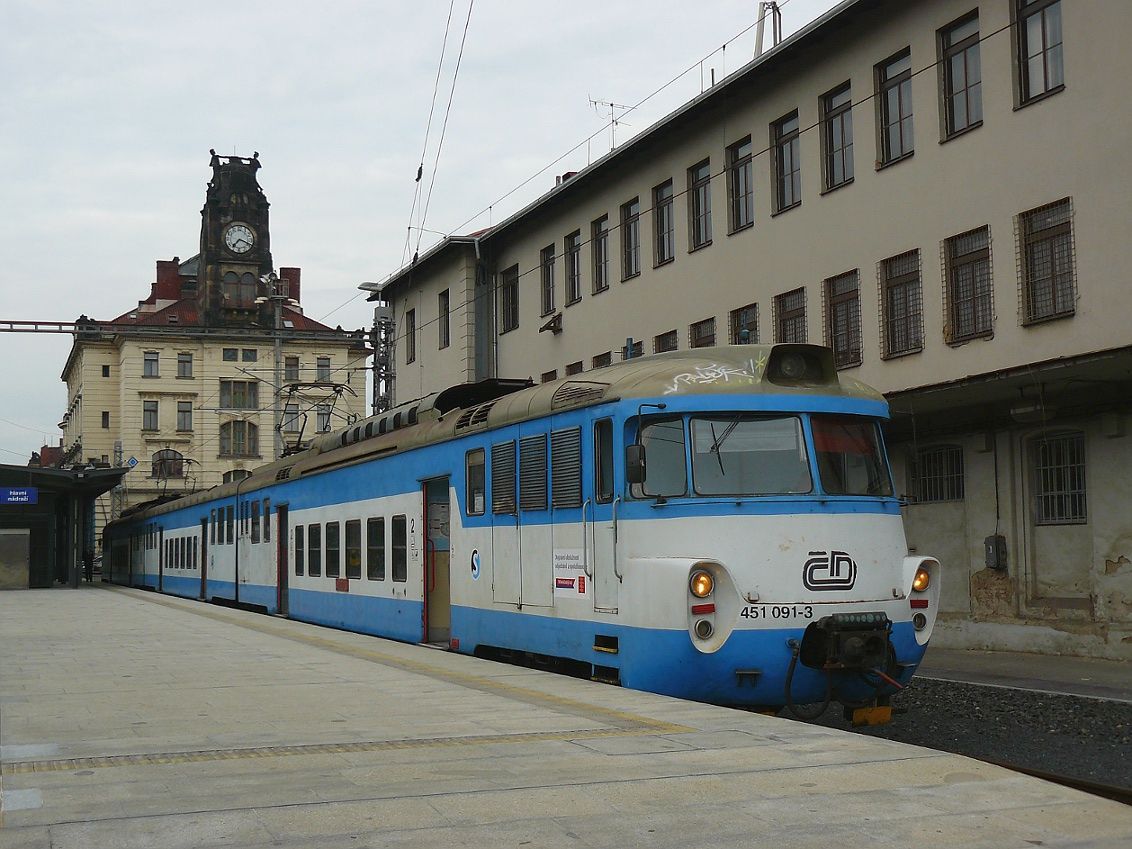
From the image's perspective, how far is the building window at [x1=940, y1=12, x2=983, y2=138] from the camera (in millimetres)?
19766

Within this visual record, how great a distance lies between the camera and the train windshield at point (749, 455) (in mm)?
10461

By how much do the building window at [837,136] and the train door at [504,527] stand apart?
1124cm

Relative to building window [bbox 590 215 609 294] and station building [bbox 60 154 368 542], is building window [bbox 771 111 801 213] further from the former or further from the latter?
station building [bbox 60 154 368 542]

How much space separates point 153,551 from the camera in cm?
4541

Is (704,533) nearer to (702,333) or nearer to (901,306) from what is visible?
(901,306)

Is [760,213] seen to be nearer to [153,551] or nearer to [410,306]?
[410,306]

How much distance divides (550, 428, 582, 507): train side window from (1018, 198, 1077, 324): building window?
880cm

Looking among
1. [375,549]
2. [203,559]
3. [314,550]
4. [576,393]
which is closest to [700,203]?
[314,550]

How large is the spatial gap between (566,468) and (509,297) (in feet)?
81.9

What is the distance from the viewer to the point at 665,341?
28.0 meters

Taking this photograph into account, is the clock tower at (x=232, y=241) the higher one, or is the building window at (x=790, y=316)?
the clock tower at (x=232, y=241)

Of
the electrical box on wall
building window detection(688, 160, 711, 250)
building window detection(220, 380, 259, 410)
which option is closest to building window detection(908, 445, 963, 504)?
the electrical box on wall

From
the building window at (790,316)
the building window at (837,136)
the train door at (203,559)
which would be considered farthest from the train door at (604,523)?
the train door at (203,559)

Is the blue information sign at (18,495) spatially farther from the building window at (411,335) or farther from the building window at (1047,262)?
the building window at (1047,262)
